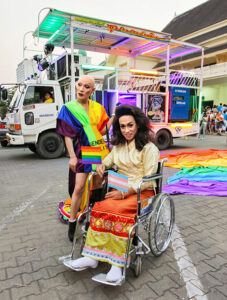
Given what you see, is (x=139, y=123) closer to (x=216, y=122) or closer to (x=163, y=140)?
(x=163, y=140)

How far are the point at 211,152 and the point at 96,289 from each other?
6.75m

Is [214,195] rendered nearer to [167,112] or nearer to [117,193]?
[117,193]

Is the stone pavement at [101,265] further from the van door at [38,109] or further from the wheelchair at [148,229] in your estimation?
the van door at [38,109]

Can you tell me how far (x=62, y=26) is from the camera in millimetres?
6824

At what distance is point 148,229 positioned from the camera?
2.19m

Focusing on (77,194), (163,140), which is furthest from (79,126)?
(163,140)

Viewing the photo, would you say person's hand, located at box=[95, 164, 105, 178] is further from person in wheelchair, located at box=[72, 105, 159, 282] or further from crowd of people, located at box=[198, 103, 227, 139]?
crowd of people, located at box=[198, 103, 227, 139]

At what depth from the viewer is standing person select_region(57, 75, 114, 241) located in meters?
2.64

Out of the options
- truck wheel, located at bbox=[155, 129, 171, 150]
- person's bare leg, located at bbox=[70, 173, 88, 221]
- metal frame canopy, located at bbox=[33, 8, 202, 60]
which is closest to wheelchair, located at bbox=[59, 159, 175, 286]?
person's bare leg, located at bbox=[70, 173, 88, 221]

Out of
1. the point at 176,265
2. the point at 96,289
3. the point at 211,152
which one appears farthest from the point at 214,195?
the point at 211,152

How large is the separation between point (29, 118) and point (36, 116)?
0.21 metres

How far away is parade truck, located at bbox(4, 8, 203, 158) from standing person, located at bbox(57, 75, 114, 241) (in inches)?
173

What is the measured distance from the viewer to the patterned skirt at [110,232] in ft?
6.21

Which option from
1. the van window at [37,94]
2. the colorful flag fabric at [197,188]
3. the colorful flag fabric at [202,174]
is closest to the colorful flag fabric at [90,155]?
the colorful flag fabric at [197,188]
